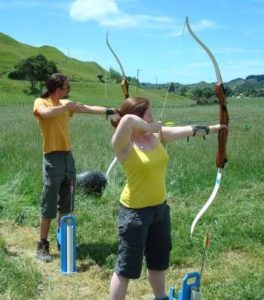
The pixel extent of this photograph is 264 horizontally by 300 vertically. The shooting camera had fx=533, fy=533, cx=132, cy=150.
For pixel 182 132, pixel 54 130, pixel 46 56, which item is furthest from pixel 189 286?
pixel 46 56

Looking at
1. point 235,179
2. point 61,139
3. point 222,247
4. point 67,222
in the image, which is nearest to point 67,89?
point 61,139

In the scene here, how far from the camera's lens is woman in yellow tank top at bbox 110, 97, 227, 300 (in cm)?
376

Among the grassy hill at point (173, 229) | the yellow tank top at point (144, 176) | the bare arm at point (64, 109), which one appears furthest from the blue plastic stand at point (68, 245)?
the yellow tank top at point (144, 176)

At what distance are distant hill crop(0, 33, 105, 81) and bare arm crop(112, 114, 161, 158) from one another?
109 metres

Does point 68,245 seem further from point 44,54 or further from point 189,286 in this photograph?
point 44,54

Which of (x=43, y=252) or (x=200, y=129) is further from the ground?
(x=200, y=129)

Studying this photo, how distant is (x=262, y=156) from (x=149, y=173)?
705 cm

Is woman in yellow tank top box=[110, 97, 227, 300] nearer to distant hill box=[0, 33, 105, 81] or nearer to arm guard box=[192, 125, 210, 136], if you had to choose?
arm guard box=[192, 125, 210, 136]

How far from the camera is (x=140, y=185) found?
3809 millimetres

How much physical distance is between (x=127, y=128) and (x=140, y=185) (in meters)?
0.44

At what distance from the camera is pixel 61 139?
554 centimetres

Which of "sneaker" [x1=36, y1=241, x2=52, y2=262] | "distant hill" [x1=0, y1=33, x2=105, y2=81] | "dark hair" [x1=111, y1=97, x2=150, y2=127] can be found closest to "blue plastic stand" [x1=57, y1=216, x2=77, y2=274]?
"sneaker" [x1=36, y1=241, x2=52, y2=262]

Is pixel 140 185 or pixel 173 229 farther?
pixel 173 229

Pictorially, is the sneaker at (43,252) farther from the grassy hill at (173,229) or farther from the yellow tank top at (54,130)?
the yellow tank top at (54,130)
